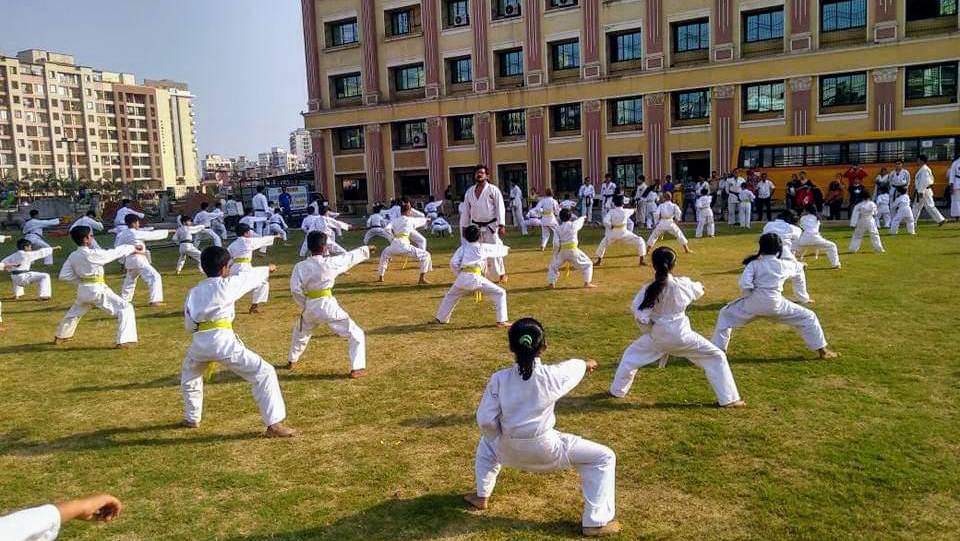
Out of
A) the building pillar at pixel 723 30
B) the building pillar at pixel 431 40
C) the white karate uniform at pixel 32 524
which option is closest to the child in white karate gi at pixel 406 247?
the white karate uniform at pixel 32 524

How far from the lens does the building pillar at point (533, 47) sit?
32062 millimetres

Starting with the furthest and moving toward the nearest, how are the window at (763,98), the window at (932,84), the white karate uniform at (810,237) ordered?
the window at (763,98) → the window at (932,84) → the white karate uniform at (810,237)

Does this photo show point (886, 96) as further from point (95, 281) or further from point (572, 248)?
point (95, 281)

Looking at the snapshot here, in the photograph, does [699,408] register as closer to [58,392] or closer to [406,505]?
[406,505]

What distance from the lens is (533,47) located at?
106 feet

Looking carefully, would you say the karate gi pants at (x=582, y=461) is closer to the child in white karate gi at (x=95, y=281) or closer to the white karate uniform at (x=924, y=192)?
the child in white karate gi at (x=95, y=281)

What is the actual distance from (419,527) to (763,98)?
90.8 feet

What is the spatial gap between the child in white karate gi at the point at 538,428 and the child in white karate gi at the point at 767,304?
3372 mm

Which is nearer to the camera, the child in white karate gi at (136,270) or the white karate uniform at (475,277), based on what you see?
the white karate uniform at (475,277)

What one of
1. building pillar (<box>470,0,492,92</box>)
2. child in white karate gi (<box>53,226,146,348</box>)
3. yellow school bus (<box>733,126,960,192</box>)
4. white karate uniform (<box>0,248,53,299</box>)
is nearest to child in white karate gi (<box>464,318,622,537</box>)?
child in white karate gi (<box>53,226,146,348</box>)

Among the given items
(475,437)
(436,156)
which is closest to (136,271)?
(475,437)

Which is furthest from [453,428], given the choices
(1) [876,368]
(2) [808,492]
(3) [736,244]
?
(3) [736,244]

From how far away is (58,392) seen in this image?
750 cm

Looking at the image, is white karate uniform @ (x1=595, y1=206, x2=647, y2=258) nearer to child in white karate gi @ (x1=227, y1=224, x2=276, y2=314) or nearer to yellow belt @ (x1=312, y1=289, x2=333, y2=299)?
child in white karate gi @ (x1=227, y1=224, x2=276, y2=314)
